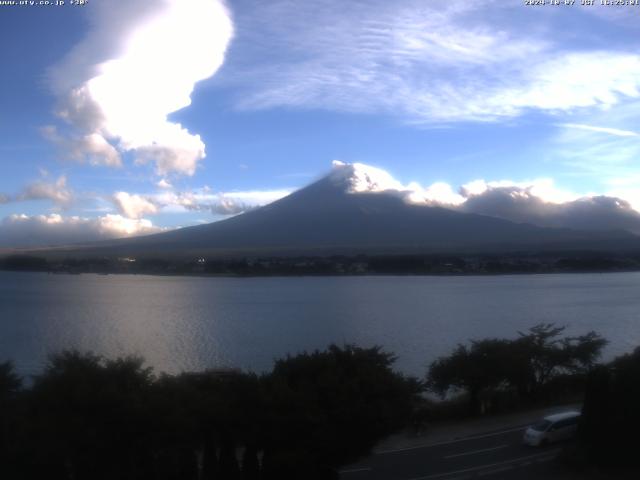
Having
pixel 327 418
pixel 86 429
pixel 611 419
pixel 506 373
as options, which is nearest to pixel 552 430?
pixel 611 419

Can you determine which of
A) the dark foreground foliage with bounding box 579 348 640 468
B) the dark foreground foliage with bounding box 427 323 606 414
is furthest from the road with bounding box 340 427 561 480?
the dark foreground foliage with bounding box 427 323 606 414

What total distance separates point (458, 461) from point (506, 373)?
16.1 ft

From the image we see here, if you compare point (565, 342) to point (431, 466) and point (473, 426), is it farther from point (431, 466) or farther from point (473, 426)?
point (431, 466)

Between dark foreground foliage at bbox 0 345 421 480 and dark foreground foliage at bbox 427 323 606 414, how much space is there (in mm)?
5179

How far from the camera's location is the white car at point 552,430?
336 inches

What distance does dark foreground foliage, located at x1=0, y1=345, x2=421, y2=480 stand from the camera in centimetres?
616

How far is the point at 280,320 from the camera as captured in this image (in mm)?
26328

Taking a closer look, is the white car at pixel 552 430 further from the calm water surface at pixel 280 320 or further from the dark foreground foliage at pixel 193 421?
the calm water surface at pixel 280 320

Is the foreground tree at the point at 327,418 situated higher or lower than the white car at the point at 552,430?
higher

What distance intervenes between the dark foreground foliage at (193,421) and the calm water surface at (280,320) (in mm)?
8567

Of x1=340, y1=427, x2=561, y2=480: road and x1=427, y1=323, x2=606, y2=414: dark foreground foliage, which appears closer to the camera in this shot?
x1=340, y1=427, x2=561, y2=480: road

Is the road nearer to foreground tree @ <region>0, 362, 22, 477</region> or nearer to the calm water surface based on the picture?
foreground tree @ <region>0, 362, 22, 477</region>

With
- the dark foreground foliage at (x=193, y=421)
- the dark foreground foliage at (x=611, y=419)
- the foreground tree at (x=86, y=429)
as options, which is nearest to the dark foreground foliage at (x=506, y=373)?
the dark foreground foliage at (x=611, y=419)

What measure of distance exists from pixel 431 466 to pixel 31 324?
19667mm
